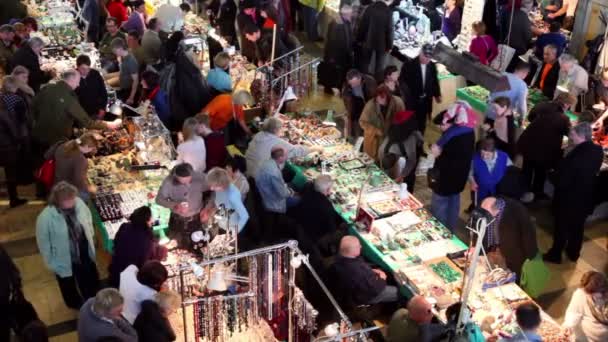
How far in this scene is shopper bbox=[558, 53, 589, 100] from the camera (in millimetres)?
9281

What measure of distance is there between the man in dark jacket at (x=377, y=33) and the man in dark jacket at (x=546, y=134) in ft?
10.1

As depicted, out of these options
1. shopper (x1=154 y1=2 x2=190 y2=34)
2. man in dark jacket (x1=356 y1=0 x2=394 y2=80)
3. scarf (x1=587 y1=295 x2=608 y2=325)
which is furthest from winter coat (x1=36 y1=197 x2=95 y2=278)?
man in dark jacket (x1=356 y1=0 x2=394 y2=80)

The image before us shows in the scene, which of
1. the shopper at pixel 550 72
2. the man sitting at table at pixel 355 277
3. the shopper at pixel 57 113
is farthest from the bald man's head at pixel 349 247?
the shopper at pixel 550 72

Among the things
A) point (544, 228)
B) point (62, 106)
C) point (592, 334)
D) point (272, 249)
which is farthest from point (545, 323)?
point (62, 106)

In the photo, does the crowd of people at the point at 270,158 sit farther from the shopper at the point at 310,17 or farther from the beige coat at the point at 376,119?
the shopper at the point at 310,17

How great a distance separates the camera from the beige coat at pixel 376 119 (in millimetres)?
8203

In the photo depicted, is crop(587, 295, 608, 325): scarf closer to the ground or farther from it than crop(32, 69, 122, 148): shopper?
closer to the ground

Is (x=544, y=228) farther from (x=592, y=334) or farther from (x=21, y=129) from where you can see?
(x=21, y=129)

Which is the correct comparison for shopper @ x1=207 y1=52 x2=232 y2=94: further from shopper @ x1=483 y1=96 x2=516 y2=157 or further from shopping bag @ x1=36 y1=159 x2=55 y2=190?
shopper @ x1=483 y1=96 x2=516 y2=157

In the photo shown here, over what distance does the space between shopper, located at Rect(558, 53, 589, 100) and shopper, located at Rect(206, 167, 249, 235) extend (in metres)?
4.87

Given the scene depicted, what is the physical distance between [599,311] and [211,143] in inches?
162

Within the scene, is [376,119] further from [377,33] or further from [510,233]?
[377,33]

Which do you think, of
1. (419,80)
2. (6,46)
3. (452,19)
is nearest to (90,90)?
(6,46)

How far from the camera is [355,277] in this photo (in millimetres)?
6098
